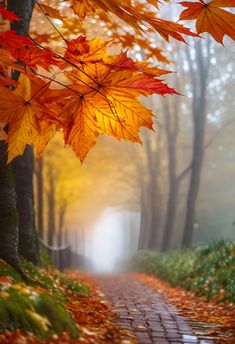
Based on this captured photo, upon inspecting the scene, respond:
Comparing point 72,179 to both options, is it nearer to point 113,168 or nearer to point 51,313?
point 113,168

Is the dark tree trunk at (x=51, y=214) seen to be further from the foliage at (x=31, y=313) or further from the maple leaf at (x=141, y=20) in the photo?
the maple leaf at (x=141, y=20)

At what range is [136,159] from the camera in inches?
1059

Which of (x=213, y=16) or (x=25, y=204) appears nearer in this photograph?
(x=213, y=16)

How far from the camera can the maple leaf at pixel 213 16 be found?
2.75 m

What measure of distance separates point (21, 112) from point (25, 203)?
4633 millimetres

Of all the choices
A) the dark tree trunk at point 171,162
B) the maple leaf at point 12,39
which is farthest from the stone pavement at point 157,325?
the dark tree trunk at point 171,162

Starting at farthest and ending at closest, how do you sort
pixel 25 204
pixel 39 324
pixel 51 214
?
1. pixel 51 214
2. pixel 25 204
3. pixel 39 324

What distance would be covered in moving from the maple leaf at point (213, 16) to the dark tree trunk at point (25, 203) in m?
5.10

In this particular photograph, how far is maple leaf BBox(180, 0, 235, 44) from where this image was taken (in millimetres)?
2752

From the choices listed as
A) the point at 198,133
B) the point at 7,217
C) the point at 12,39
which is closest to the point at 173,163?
the point at 198,133

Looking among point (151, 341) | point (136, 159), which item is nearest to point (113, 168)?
point (136, 159)

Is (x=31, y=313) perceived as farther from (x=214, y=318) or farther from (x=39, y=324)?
(x=214, y=318)

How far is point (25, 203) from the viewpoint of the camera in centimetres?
751

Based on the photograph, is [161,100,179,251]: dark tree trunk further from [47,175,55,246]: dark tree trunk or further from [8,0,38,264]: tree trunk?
[8,0,38,264]: tree trunk
